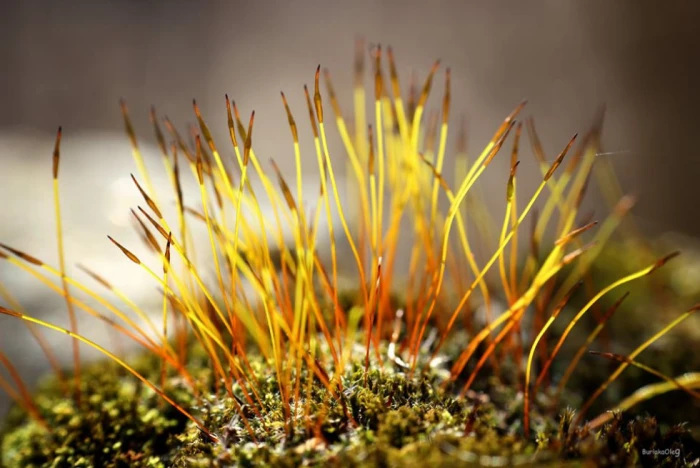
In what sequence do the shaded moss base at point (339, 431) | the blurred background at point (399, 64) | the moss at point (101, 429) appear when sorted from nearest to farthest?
1. the shaded moss base at point (339, 431)
2. the moss at point (101, 429)
3. the blurred background at point (399, 64)

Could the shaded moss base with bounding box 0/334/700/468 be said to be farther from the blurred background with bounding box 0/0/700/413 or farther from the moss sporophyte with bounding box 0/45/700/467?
the blurred background with bounding box 0/0/700/413

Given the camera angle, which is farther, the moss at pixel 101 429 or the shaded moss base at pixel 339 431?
the moss at pixel 101 429

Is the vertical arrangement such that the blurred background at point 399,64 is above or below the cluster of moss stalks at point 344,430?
above

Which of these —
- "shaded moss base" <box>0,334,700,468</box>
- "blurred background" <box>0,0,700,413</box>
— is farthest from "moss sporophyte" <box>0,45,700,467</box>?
"blurred background" <box>0,0,700,413</box>

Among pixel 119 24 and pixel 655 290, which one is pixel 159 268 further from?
pixel 119 24

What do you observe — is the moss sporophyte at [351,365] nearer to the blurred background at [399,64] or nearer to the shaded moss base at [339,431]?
the shaded moss base at [339,431]

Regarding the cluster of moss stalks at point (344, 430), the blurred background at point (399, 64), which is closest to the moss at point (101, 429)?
the cluster of moss stalks at point (344, 430)
